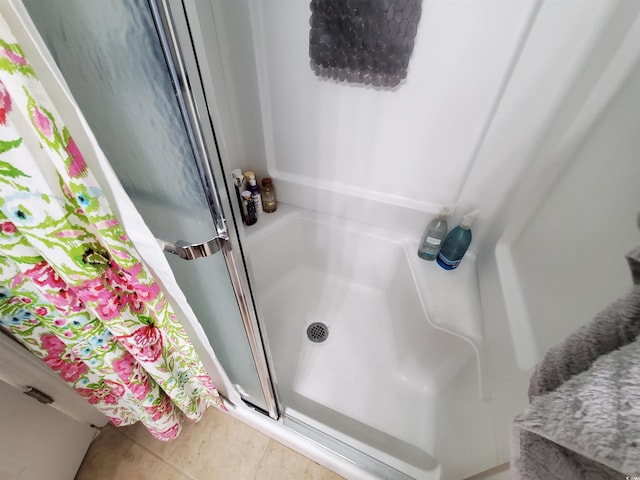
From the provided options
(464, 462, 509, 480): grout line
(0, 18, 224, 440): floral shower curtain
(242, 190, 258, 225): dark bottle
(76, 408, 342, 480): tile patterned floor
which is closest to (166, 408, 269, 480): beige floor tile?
(76, 408, 342, 480): tile patterned floor

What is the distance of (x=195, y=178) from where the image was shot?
0.36 m

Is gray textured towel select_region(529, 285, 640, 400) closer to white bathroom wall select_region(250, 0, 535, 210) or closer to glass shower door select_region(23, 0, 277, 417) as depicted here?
glass shower door select_region(23, 0, 277, 417)

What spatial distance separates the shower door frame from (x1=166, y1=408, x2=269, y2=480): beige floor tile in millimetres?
742

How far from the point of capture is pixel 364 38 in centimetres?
76

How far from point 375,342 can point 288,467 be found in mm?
569

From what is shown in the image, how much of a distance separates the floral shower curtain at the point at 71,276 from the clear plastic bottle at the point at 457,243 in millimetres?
905

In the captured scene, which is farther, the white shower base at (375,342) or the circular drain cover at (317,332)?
the circular drain cover at (317,332)

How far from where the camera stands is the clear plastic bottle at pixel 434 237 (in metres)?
0.98

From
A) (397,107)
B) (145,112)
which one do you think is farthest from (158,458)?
(397,107)

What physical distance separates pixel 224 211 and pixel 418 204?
2.82 feet

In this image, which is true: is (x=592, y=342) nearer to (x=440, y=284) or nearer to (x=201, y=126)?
(x=201, y=126)

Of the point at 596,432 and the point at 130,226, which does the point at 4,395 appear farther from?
the point at 596,432

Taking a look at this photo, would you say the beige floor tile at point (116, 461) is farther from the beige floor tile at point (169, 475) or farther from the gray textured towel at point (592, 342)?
the gray textured towel at point (592, 342)

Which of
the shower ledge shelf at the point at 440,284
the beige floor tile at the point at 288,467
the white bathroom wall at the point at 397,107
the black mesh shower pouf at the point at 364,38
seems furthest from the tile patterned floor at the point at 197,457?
the black mesh shower pouf at the point at 364,38
